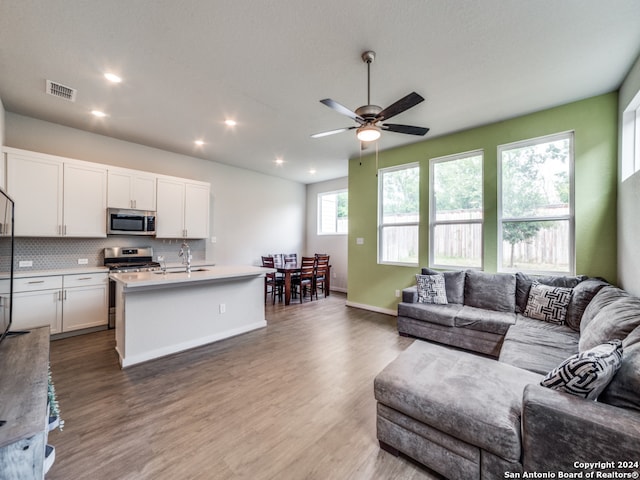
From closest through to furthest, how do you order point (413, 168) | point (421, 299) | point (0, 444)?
point (0, 444) → point (421, 299) → point (413, 168)

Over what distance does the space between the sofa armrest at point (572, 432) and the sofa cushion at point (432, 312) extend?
212 centimetres

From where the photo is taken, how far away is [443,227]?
4301 mm

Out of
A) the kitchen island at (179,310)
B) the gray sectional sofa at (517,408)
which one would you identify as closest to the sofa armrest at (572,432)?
the gray sectional sofa at (517,408)

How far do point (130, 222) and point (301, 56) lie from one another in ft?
12.0

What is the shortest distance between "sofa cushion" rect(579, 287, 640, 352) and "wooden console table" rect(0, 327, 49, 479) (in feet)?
9.78

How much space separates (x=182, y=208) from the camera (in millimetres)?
4883

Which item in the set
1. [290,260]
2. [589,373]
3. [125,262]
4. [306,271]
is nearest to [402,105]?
[589,373]

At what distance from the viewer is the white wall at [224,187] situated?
12.4 feet

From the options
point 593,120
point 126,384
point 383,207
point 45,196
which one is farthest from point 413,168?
point 45,196

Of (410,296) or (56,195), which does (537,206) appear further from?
(56,195)

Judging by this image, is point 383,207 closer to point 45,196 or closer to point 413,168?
point 413,168

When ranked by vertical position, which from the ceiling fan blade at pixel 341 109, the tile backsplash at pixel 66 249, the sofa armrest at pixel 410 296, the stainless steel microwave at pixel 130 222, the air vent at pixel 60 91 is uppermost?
the air vent at pixel 60 91

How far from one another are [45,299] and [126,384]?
2032 millimetres

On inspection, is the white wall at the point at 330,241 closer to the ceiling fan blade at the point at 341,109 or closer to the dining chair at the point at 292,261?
the dining chair at the point at 292,261
